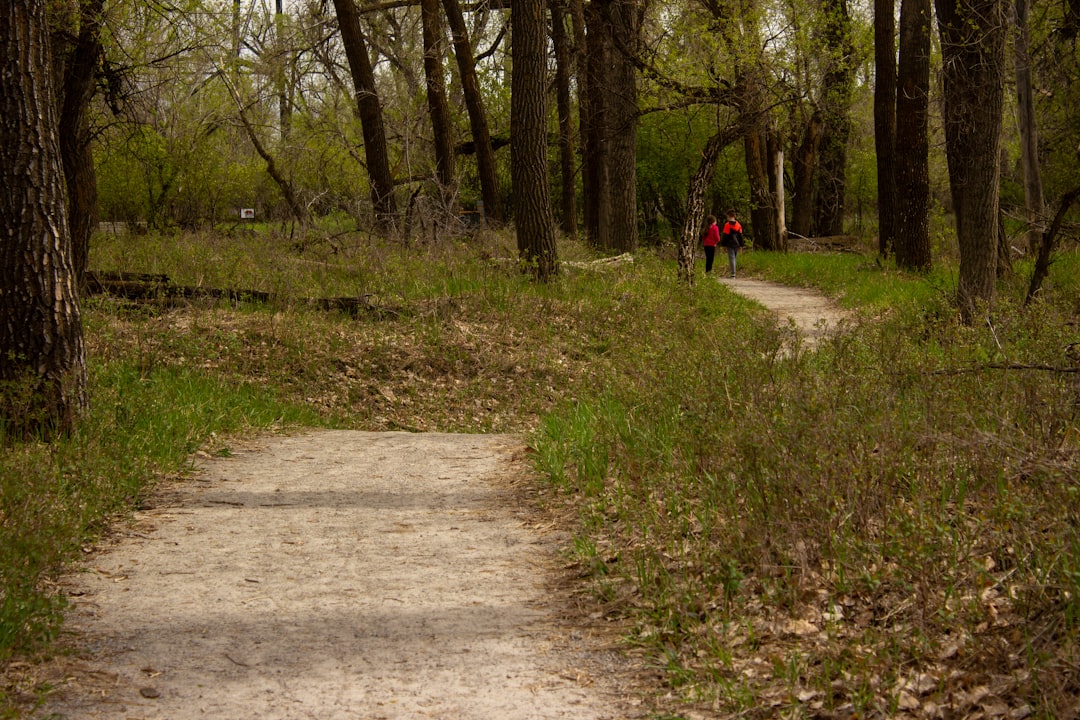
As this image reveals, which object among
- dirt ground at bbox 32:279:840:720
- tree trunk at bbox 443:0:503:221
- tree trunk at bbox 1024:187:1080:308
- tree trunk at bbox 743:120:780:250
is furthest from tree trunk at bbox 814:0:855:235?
dirt ground at bbox 32:279:840:720

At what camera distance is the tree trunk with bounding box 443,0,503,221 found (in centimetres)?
2420

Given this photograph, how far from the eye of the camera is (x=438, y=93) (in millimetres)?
23500

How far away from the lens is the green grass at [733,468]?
4.43 meters

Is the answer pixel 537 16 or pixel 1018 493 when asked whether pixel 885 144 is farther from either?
pixel 1018 493

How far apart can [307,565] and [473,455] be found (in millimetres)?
3588

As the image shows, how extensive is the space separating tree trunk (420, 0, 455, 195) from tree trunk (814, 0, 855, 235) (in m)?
10.5

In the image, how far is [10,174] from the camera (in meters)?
8.15

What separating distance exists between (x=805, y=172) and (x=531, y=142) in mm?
20380

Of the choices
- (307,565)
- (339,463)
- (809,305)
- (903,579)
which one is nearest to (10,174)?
(339,463)

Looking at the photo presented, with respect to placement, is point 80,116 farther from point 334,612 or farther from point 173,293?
point 334,612

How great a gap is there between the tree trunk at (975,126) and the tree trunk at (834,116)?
1334 centimetres

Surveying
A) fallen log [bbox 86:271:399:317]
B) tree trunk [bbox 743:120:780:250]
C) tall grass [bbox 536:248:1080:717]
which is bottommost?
tall grass [bbox 536:248:1080:717]

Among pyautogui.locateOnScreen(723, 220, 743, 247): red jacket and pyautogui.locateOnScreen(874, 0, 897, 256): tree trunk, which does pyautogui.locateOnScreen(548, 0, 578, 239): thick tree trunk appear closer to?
pyautogui.locateOnScreen(723, 220, 743, 247): red jacket

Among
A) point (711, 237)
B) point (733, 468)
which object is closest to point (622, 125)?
point (711, 237)
